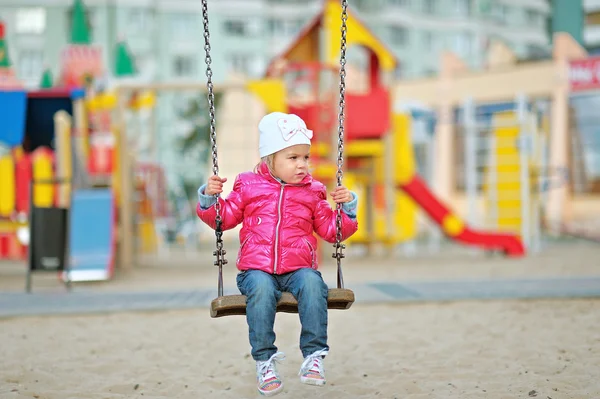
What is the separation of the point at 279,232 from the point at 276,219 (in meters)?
0.06

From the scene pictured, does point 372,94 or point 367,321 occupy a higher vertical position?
point 372,94

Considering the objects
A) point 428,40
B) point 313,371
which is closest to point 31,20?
point 428,40

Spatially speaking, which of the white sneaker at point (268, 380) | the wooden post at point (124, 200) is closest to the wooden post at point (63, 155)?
the wooden post at point (124, 200)

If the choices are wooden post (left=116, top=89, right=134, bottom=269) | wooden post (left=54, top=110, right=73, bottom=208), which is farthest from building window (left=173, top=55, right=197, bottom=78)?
wooden post (left=54, top=110, right=73, bottom=208)

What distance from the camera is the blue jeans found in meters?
3.11

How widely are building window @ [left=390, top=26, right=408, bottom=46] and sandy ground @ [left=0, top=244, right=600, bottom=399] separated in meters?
32.3

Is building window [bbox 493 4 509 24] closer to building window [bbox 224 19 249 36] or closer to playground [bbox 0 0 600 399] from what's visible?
building window [bbox 224 19 249 36]

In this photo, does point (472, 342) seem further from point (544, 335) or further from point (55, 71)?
point (55, 71)

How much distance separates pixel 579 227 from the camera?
2311 centimetres

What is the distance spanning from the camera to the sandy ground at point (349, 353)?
3.40m

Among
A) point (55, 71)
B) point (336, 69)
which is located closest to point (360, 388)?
point (336, 69)

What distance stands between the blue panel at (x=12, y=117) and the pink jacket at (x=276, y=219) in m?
6.93

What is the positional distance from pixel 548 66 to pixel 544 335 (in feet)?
70.4

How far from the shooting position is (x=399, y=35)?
37.1 meters
